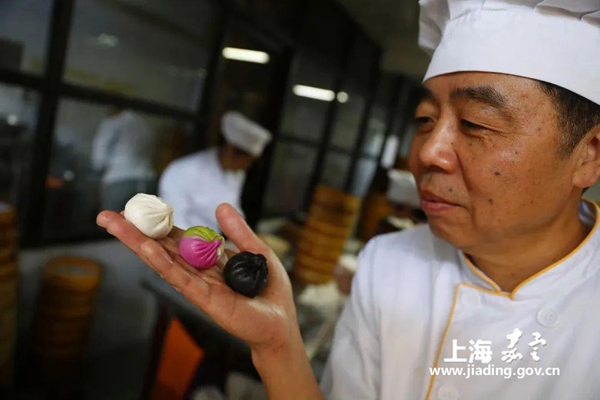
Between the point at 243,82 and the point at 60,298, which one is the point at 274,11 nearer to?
the point at 243,82

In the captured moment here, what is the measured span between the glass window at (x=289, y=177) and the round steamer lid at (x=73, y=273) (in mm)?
2543

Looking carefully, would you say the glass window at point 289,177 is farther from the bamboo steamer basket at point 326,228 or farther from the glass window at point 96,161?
the bamboo steamer basket at point 326,228

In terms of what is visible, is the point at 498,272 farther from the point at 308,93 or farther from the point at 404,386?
the point at 308,93

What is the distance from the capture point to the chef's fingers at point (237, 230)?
1.11 meters

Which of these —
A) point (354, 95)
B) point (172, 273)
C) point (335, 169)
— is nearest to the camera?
point (172, 273)

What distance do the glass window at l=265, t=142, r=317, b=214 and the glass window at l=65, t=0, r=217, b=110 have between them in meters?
1.66

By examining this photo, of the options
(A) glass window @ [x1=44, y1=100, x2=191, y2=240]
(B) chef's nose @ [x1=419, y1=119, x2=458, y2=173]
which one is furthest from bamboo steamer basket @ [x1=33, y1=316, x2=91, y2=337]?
(B) chef's nose @ [x1=419, y1=119, x2=458, y2=173]

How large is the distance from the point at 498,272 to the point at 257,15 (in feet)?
12.1

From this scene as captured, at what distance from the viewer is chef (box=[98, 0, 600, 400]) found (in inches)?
35.8

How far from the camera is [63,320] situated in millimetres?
2654

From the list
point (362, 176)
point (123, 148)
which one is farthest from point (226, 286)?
point (362, 176)

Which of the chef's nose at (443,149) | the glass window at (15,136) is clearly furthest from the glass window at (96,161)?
the chef's nose at (443,149)

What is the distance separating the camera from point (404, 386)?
1.14 meters

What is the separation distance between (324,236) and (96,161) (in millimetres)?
1922
